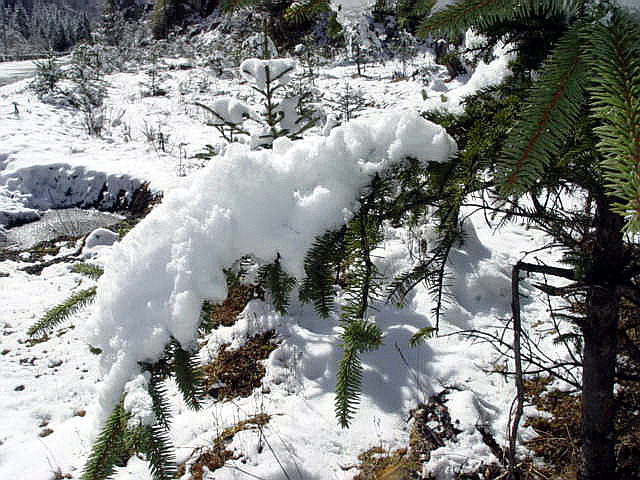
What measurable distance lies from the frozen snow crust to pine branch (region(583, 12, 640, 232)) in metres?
0.36

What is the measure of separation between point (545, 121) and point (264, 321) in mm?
2924

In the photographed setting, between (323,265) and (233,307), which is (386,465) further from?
(233,307)

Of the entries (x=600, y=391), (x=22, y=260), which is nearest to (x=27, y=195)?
(x=22, y=260)

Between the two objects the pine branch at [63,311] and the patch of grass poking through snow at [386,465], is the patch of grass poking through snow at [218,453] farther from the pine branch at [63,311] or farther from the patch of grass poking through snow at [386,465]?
the pine branch at [63,311]

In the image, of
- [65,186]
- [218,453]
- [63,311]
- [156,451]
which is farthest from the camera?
[65,186]

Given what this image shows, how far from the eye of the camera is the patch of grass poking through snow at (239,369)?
2678 mm

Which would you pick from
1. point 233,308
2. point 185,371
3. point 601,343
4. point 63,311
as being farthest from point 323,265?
point 233,308

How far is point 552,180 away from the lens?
0.95 metres

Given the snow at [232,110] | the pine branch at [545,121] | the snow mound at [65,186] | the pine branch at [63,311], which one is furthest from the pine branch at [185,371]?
the snow mound at [65,186]

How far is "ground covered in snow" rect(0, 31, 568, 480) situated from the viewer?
754 mm

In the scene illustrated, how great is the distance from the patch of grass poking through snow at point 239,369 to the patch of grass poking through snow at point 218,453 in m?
0.34

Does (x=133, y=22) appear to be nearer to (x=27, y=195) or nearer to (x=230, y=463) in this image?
(x=27, y=195)

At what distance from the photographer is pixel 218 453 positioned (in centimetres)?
214

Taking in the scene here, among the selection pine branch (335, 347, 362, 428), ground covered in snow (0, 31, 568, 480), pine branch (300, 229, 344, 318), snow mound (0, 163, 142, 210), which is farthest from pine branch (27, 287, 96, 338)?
snow mound (0, 163, 142, 210)
